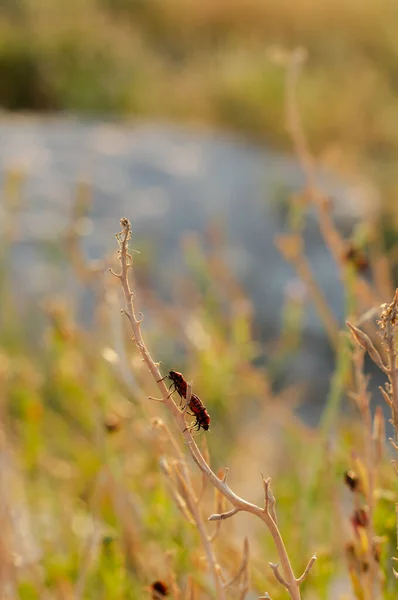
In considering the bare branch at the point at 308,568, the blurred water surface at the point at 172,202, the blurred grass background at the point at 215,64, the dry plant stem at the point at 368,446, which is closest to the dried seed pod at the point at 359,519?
the dry plant stem at the point at 368,446

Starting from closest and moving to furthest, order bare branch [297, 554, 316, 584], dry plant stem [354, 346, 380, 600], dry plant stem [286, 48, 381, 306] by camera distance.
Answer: bare branch [297, 554, 316, 584]
dry plant stem [354, 346, 380, 600]
dry plant stem [286, 48, 381, 306]

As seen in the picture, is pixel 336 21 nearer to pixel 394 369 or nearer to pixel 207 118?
pixel 207 118

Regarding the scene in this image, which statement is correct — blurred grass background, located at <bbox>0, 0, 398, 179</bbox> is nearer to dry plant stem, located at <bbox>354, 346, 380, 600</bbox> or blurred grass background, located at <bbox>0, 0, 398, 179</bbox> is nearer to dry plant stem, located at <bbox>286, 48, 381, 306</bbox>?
dry plant stem, located at <bbox>286, 48, 381, 306</bbox>

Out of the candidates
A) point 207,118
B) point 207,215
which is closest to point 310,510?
point 207,215

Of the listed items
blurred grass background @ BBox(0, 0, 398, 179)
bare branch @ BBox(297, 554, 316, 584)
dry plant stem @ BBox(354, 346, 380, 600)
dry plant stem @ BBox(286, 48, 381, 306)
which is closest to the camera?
bare branch @ BBox(297, 554, 316, 584)

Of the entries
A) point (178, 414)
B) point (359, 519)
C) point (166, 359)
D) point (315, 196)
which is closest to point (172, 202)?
point (166, 359)

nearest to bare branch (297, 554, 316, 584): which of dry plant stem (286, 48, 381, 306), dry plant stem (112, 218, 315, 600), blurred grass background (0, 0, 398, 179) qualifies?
dry plant stem (112, 218, 315, 600)

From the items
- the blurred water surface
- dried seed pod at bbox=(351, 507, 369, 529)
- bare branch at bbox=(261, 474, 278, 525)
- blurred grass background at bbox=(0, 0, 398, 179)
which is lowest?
bare branch at bbox=(261, 474, 278, 525)

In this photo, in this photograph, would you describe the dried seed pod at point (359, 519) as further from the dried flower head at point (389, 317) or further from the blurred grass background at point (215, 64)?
the blurred grass background at point (215, 64)

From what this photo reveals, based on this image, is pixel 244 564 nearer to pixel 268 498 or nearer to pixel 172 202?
pixel 268 498
